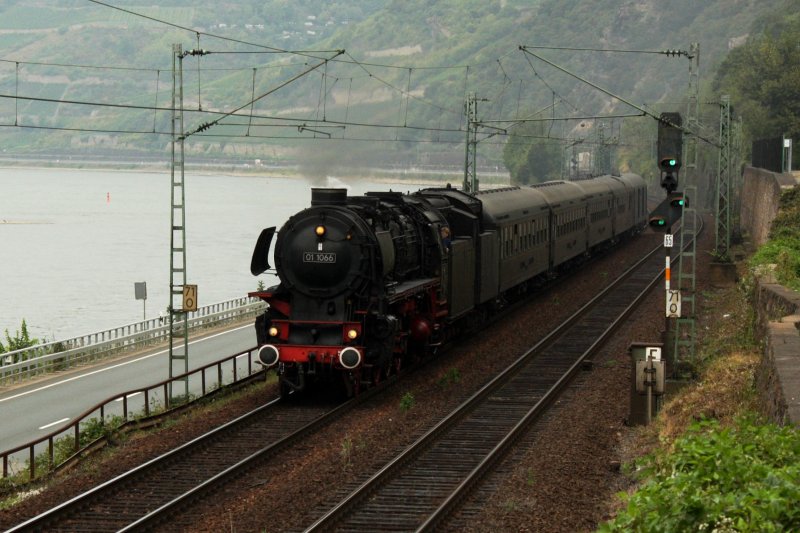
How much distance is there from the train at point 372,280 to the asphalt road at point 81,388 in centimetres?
490

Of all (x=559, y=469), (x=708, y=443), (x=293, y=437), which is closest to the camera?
(x=708, y=443)

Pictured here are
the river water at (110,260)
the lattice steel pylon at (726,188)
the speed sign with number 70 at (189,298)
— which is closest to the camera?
the speed sign with number 70 at (189,298)

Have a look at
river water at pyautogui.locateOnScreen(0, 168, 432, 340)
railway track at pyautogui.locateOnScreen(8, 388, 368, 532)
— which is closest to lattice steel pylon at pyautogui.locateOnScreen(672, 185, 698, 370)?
railway track at pyautogui.locateOnScreen(8, 388, 368, 532)

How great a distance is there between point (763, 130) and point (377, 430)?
72.1m

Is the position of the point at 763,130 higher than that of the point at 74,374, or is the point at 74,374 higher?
the point at 763,130

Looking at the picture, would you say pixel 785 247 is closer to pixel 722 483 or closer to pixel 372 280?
pixel 372 280

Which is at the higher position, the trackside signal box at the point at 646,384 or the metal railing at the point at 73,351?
the trackside signal box at the point at 646,384

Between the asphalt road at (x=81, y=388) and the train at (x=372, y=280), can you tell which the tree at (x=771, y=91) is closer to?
the asphalt road at (x=81, y=388)

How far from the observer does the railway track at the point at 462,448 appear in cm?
1573

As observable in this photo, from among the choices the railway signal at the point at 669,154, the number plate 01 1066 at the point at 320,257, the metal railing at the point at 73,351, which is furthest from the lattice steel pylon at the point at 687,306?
the metal railing at the point at 73,351

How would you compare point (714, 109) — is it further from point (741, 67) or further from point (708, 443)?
point (708, 443)

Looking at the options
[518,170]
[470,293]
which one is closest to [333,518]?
[470,293]

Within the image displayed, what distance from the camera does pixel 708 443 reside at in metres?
11.6

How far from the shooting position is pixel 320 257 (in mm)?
23281
